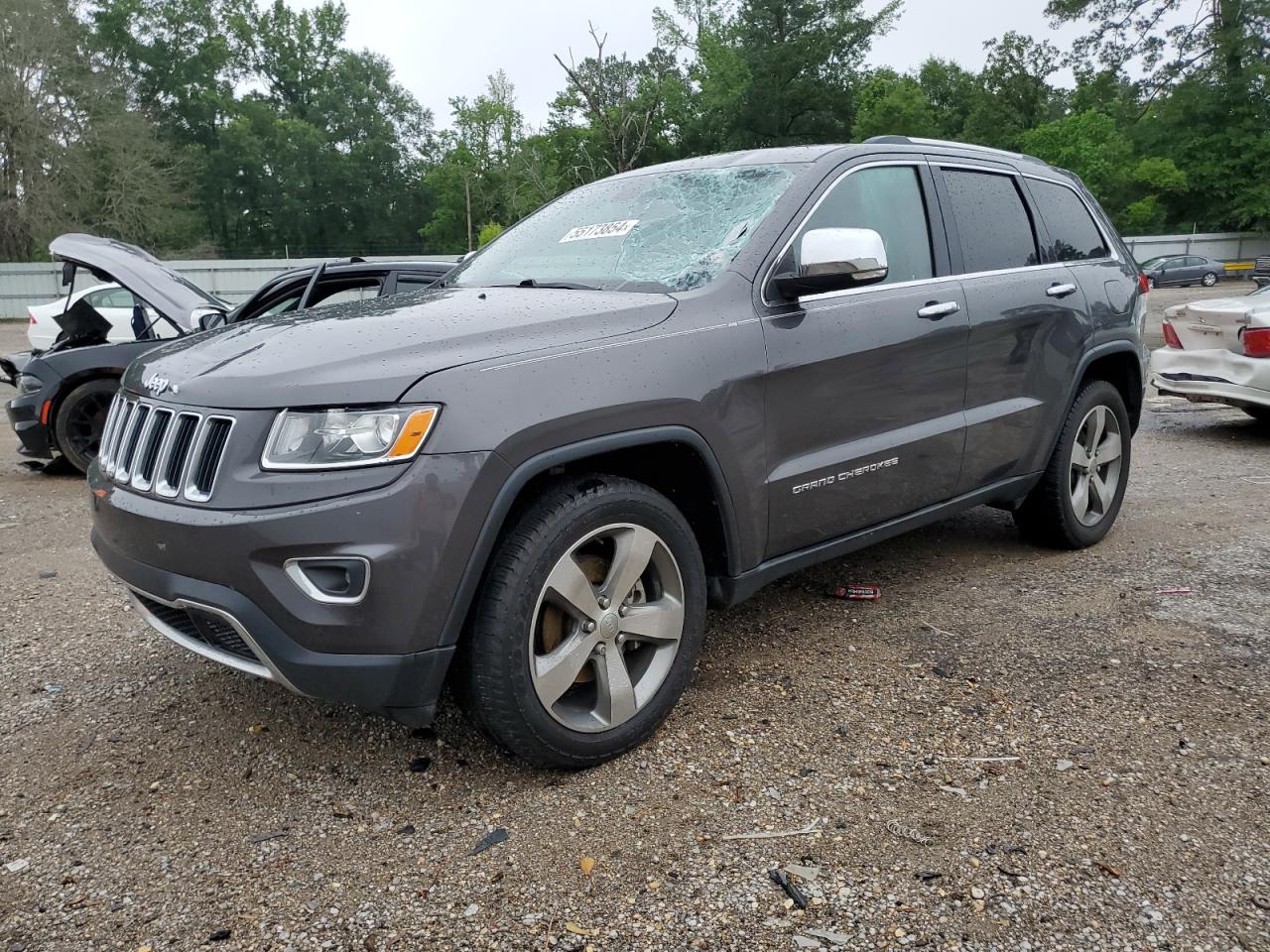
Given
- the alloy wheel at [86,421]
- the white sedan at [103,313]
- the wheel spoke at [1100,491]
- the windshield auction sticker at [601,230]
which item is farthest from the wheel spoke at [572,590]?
the white sedan at [103,313]

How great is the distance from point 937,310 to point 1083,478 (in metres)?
1.61

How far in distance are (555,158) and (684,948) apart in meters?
48.7

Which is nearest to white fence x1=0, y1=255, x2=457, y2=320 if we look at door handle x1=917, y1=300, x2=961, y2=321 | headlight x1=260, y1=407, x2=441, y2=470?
door handle x1=917, y1=300, x2=961, y2=321

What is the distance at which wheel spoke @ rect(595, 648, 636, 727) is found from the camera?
2.85m

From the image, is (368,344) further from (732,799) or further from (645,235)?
(732,799)

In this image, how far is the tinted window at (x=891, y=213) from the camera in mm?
3604

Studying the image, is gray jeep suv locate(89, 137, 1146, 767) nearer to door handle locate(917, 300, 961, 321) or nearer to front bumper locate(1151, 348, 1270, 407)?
door handle locate(917, 300, 961, 321)

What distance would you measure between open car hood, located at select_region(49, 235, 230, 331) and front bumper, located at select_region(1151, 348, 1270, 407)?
24.7 feet

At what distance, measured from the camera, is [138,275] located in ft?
21.8

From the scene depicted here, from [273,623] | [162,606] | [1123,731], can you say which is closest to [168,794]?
[162,606]

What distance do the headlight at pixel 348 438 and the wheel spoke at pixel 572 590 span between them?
526mm

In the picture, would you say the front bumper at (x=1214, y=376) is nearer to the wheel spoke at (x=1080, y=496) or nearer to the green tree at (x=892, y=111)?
the wheel spoke at (x=1080, y=496)

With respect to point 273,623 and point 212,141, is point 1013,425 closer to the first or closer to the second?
point 273,623

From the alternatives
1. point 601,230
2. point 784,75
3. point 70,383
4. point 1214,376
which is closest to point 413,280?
point 601,230
